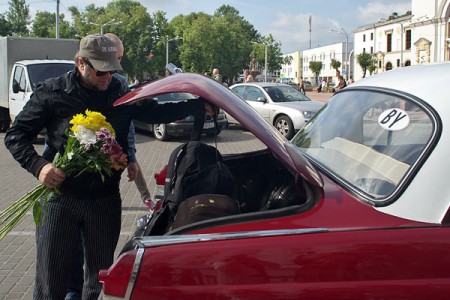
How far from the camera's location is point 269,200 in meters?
2.62

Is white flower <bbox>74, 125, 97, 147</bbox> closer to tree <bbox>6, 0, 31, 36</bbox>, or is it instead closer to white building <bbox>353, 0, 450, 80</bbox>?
white building <bbox>353, 0, 450, 80</bbox>

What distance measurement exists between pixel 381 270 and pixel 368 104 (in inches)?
41.4

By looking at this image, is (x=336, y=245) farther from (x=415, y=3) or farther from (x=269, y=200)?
(x=415, y=3)

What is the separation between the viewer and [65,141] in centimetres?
278

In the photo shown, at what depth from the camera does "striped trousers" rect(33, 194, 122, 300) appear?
2.83 metres

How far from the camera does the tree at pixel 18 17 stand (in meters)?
62.8

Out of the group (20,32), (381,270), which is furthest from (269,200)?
(20,32)

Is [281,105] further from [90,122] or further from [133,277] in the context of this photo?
[133,277]

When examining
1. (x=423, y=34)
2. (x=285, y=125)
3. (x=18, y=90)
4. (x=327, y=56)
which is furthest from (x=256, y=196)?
(x=327, y=56)

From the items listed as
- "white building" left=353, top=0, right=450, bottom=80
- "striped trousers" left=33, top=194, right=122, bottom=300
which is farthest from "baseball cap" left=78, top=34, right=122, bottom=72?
"white building" left=353, top=0, right=450, bottom=80

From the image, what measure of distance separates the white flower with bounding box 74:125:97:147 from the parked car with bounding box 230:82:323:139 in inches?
444

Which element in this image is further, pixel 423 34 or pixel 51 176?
pixel 423 34

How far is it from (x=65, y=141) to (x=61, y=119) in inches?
5.0

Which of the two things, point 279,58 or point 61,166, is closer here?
point 61,166
